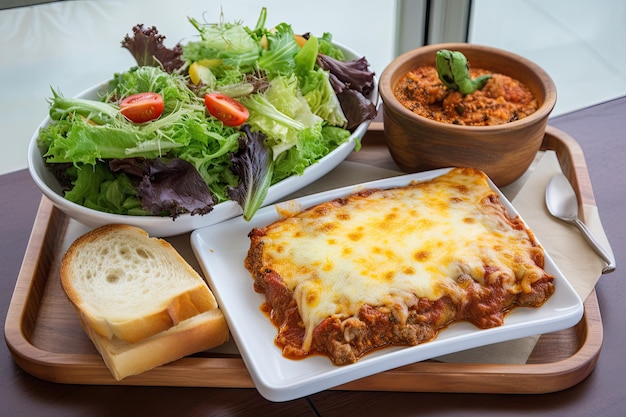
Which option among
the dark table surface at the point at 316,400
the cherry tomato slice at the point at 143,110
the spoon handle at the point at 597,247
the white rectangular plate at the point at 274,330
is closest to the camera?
the white rectangular plate at the point at 274,330

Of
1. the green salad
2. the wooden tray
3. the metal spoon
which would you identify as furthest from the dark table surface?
the green salad

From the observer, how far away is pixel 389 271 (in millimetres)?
2109

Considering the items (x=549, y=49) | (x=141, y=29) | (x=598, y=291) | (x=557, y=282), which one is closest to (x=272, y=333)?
(x=557, y=282)

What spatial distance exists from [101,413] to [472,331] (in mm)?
1112

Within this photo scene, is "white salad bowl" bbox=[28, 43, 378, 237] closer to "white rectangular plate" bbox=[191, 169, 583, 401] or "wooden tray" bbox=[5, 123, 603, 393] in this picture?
"white rectangular plate" bbox=[191, 169, 583, 401]

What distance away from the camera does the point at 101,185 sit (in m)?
2.55

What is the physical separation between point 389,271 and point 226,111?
0.93m

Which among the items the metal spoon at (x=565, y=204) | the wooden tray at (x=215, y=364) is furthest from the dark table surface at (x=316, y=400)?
the metal spoon at (x=565, y=204)

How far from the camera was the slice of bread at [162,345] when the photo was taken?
2.03 meters

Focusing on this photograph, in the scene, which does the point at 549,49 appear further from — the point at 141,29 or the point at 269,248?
the point at 269,248

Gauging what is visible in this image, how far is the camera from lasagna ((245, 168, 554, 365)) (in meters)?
2.01

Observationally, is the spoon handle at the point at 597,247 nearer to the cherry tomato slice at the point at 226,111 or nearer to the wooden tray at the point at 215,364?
the wooden tray at the point at 215,364

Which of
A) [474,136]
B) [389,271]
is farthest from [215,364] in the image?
[474,136]

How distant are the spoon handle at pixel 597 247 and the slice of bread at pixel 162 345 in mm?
1300
